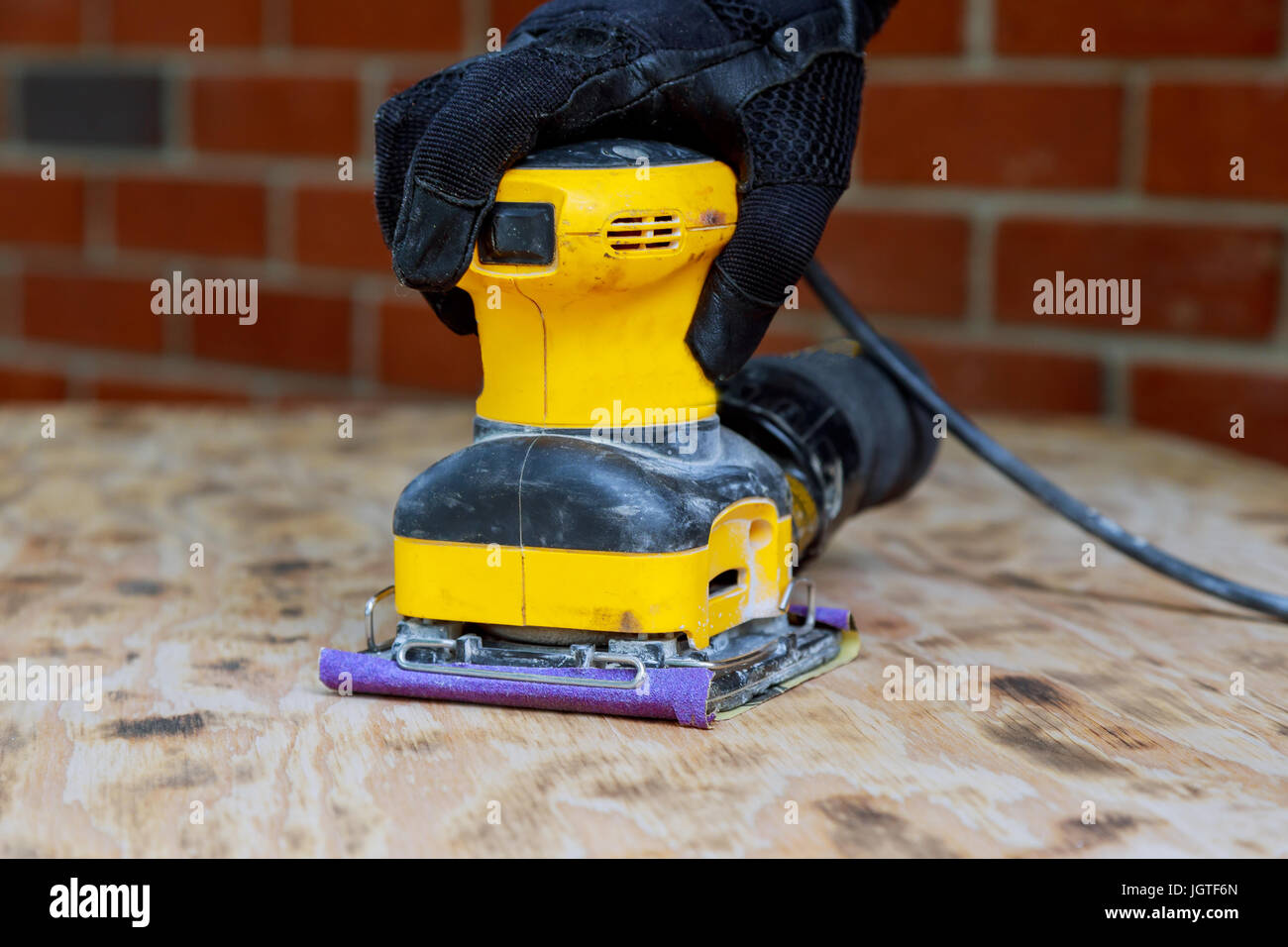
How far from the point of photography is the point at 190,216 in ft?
8.29

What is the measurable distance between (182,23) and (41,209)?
427 millimetres

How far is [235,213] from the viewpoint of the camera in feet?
8.14

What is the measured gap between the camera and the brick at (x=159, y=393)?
8.44ft

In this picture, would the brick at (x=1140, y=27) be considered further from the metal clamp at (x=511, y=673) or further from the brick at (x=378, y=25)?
the metal clamp at (x=511, y=673)

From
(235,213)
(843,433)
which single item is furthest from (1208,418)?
(235,213)

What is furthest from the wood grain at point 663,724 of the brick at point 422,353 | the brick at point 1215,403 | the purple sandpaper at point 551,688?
the brick at point 422,353

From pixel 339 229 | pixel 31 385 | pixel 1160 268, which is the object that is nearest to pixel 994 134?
pixel 1160 268

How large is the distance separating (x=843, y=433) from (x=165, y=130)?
5.62ft

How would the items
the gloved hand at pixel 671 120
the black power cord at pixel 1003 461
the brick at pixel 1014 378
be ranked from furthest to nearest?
the brick at pixel 1014 378
the black power cord at pixel 1003 461
the gloved hand at pixel 671 120

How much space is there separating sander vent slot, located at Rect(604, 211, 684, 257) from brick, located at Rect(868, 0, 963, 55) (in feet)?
3.63

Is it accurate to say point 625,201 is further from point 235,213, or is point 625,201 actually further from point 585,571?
point 235,213

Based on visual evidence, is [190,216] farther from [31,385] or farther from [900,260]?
[900,260]

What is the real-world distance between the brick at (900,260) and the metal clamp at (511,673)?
1169 mm

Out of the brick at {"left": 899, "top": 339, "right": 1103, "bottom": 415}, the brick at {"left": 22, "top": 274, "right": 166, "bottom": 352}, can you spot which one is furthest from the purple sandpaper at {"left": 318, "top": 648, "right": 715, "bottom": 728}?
the brick at {"left": 22, "top": 274, "right": 166, "bottom": 352}
